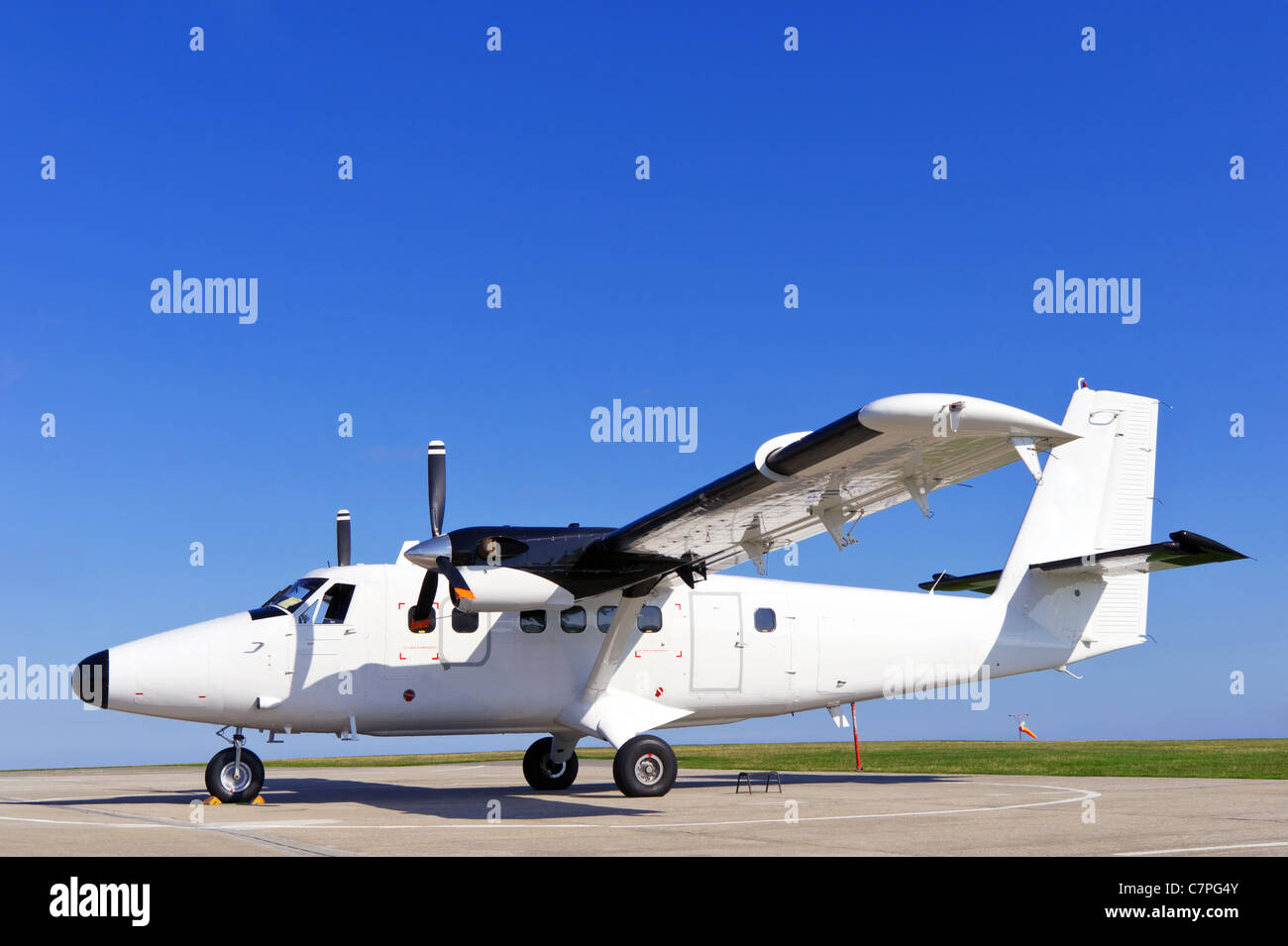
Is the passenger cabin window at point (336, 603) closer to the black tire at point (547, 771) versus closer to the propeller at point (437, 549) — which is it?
the propeller at point (437, 549)

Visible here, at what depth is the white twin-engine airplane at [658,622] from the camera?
13727 mm

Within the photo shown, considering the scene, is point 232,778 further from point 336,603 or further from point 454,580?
point 454,580

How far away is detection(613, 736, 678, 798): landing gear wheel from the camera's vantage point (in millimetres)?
14812

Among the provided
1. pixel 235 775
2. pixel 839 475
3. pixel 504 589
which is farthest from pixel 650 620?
pixel 235 775

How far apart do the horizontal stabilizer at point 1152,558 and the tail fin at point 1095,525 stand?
0.32 meters

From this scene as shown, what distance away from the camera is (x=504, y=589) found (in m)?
13.9

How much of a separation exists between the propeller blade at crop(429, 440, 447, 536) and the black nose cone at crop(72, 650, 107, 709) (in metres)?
4.46

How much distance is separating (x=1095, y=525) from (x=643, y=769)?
8.31 m

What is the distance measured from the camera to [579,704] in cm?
1568

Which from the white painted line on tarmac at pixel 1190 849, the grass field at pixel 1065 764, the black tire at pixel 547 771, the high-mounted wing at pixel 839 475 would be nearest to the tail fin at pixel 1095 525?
the grass field at pixel 1065 764

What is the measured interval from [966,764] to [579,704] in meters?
11.7
